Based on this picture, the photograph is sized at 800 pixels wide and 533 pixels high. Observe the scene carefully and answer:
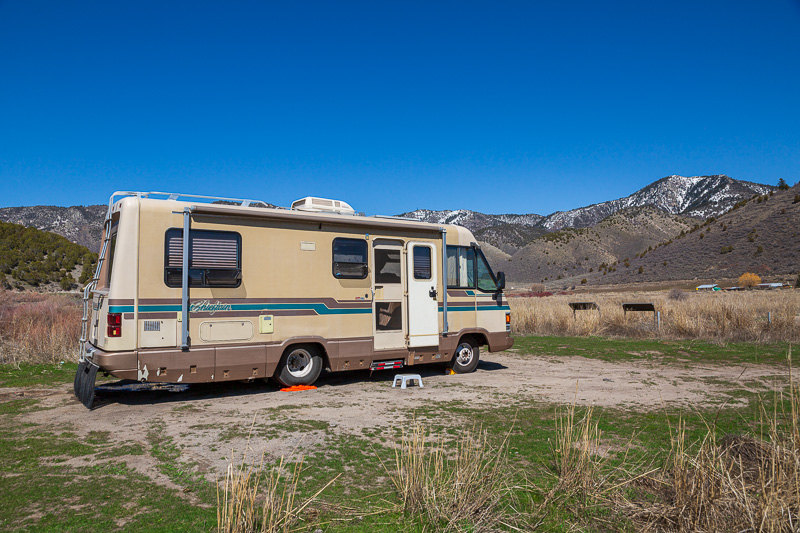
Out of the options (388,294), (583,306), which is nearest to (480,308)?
(388,294)

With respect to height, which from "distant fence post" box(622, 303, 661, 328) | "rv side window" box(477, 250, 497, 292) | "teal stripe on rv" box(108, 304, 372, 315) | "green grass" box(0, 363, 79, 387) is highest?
"rv side window" box(477, 250, 497, 292)

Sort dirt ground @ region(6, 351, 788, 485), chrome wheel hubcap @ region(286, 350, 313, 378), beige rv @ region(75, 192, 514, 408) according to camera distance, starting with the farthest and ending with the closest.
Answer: chrome wheel hubcap @ region(286, 350, 313, 378), beige rv @ region(75, 192, 514, 408), dirt ground @ region(6, 351, 788, 485)

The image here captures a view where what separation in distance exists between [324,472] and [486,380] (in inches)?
211

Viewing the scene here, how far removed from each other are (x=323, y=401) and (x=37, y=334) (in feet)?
24.2

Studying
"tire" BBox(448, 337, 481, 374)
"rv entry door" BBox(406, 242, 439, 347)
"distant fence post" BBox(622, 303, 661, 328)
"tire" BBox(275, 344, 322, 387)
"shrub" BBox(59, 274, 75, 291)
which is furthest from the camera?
"shrub" BBox(59, 274, 75, 291)

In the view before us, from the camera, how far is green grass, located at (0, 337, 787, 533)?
12.2ft

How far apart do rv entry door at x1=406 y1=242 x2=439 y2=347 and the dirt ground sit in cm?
82

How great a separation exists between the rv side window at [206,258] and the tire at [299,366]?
1.44 meters

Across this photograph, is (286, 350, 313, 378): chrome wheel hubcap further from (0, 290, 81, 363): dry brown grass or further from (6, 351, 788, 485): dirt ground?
(0, 290, 81, 363): dry brown grass

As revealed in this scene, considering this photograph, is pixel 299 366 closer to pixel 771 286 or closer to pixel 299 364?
pixel 299 364

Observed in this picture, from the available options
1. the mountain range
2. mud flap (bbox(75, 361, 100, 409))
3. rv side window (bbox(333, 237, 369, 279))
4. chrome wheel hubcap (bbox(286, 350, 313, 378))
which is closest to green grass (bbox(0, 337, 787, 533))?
mud flap (bbox(75, 361, 100, 409))

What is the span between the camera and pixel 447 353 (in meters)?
10.1

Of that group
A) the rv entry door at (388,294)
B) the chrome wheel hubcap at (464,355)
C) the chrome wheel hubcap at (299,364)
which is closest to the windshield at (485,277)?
the chrome wheel hubcap at (464,355)

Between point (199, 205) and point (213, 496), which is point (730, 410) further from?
point (199, 205)
